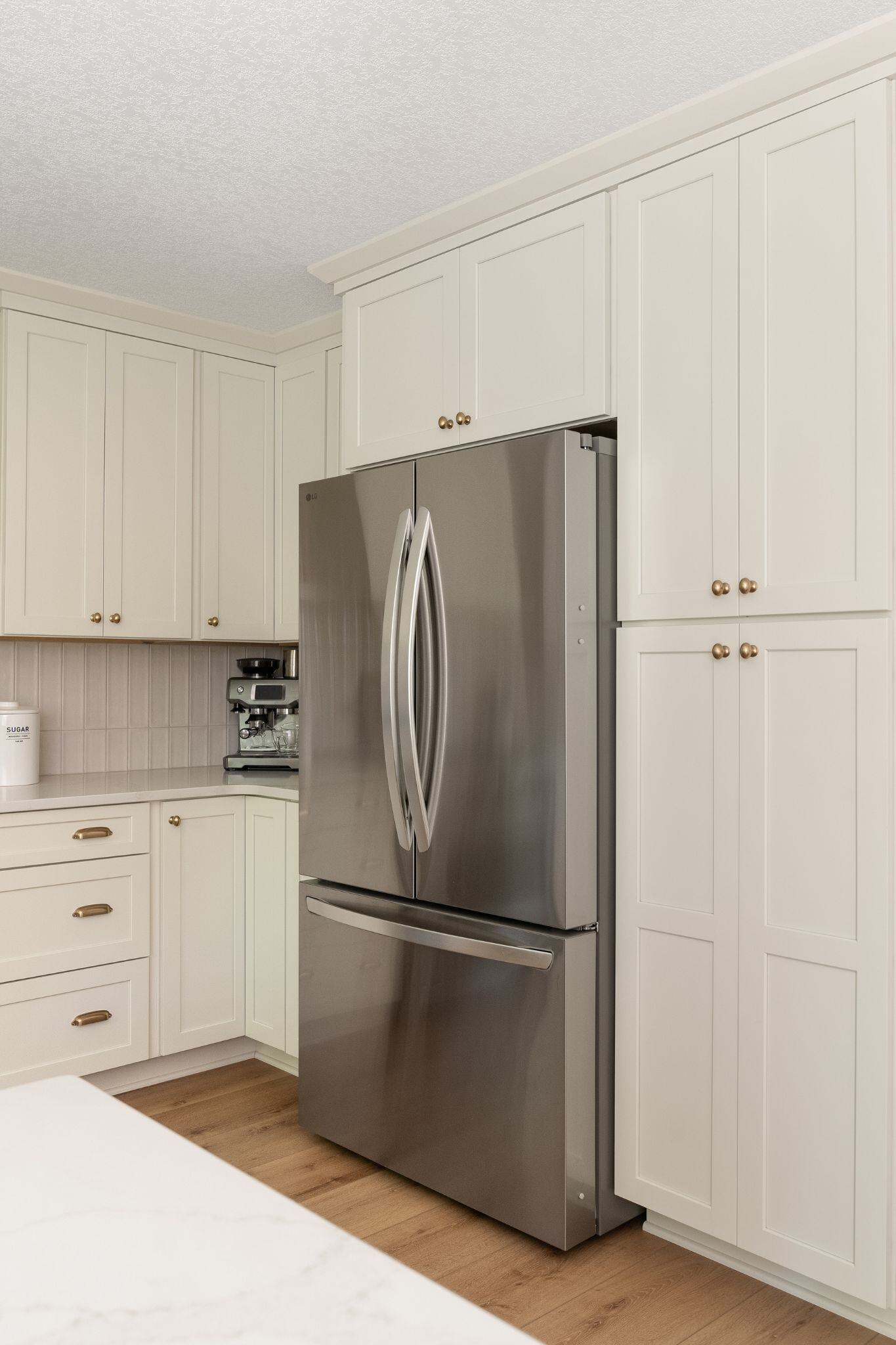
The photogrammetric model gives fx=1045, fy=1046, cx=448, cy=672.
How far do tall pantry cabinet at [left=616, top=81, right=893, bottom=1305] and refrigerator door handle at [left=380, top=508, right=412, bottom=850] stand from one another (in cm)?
54

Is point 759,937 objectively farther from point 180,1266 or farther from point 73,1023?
point 73,1023

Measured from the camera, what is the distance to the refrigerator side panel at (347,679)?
8.63 feet

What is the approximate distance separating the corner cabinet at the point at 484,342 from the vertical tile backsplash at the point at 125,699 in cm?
133

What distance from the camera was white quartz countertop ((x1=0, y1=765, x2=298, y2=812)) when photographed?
2.99m

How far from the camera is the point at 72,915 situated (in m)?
3.04

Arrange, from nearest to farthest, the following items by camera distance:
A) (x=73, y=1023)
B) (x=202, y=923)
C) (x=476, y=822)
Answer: (x=476, y=822) → (x=73, y=1023) → (x=202, y=923)

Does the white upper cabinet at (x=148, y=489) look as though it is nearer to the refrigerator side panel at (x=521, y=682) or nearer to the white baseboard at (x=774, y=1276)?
the refrigerator side panel at (x=521, y=682)

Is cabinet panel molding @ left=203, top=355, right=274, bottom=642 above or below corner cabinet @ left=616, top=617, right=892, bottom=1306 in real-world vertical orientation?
above

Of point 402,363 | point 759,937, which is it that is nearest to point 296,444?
point 402,363

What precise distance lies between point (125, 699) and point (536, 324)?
6.99 ft

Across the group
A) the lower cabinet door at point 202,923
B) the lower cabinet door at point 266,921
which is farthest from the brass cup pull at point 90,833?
the lower cabinet door at point 266,921

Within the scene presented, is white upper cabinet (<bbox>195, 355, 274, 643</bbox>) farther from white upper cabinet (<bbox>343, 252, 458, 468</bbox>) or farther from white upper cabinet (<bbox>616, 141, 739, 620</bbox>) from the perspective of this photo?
white upper cabinet (<bbox>616, 141, 739, 620</bbox>)

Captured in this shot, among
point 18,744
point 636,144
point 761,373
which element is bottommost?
point 18,744

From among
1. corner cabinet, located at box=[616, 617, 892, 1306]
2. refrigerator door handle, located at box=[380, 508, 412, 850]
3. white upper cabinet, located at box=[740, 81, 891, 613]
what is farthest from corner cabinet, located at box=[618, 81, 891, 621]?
refrigerator door handle, located at box=[380, 508, 412, 850]
